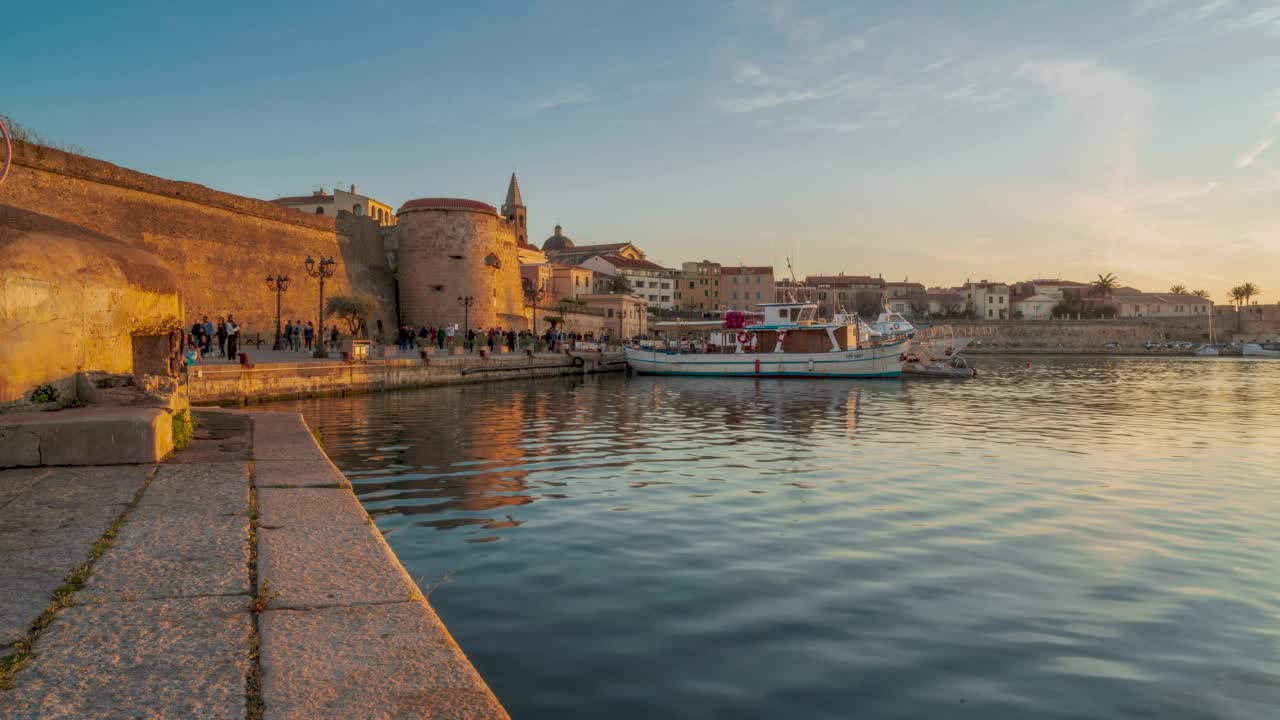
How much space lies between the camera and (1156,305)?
106m

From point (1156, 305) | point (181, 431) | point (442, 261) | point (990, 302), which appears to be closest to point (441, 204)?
point (442, 261)

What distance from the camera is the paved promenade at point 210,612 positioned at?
Answer: 7.57 feet

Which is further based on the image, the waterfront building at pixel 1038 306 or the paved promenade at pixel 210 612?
the waterfront building at pixel 1038 306

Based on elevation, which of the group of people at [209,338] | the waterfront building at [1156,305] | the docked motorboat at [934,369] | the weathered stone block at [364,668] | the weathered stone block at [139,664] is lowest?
the docked motorboat at [934,369]

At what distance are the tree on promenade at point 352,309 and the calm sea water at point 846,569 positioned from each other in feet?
74.3

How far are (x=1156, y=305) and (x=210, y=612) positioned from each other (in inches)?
4858

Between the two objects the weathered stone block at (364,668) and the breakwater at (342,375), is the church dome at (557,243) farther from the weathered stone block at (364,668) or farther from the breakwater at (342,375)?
the weathered stone block at (364,668)

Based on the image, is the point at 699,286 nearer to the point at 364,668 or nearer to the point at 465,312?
the point at 465,312

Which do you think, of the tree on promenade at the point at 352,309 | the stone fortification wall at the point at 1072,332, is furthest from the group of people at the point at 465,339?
the stone fortification wall at the point at 1072,332

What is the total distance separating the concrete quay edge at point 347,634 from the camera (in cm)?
233

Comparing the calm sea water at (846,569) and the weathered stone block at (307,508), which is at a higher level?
the weathered stone block at (307,508)

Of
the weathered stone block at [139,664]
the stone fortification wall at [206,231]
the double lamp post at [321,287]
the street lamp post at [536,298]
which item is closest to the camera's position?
the weathered stone block at [139,664]

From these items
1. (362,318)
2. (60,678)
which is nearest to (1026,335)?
(362,318)

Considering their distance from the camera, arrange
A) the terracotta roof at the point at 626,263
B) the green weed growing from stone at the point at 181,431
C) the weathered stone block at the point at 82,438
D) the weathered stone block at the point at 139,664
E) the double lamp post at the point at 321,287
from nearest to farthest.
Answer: the weathered stone block at the point at 139,664 < the weathered stone block at the point at 82,438 < the green weed growing from stone at the point at 181,431 < the double lamp post at the point at 321,287 < the terracotta roof at the point at 626,263
